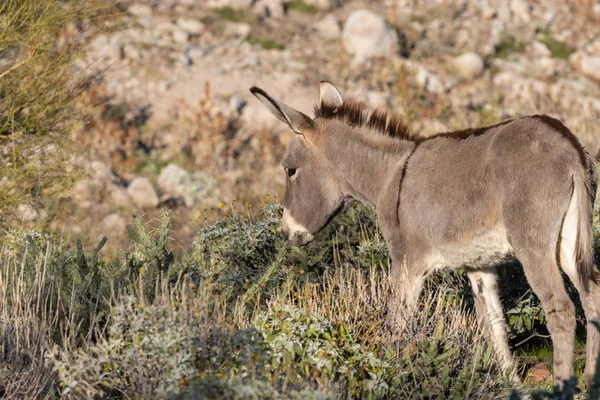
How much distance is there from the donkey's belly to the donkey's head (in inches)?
46.7

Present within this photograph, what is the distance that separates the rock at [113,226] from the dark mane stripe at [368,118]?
5.96 m

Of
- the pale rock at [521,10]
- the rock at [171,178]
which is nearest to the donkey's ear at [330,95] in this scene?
the rock at [171,178]

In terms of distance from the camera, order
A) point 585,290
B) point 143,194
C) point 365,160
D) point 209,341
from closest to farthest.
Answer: point 209,341 < point 585,290 < point 365,160 < point 143,194

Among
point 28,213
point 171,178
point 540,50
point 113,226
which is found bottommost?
point 171,178

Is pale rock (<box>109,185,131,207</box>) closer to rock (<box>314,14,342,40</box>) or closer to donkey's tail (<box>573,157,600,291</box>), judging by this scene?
rock (<box>314,14,342,40</box>)

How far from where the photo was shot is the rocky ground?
1438 cm

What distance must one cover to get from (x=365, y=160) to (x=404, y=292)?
3.80 feet

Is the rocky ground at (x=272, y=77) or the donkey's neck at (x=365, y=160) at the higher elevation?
the donkey's neck at (x=365, y=160)

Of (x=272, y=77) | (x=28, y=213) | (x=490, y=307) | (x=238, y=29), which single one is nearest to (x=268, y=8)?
(x=238, y=29)

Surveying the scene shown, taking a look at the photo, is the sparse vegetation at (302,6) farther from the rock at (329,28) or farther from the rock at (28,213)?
the rock at (28,213)

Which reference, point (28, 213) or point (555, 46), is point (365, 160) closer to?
point (28, 213)

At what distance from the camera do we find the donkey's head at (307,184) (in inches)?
250

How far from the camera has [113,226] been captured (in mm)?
12070

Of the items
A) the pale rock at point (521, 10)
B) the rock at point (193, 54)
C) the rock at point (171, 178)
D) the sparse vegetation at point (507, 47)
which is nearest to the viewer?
the rock at point (171, 178)
